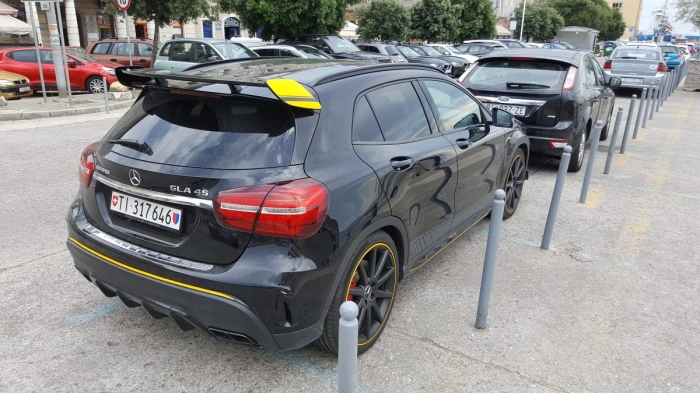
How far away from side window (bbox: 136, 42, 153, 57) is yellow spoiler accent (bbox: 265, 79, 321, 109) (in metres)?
18.5

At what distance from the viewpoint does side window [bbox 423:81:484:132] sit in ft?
12.6

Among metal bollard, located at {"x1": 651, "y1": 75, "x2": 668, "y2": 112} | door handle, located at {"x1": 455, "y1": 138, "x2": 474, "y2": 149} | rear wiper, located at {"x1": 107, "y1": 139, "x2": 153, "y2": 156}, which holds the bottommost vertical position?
metal bollard, located at {"x1": 651, "y1": 75, "x2": 668, "y2": 112}

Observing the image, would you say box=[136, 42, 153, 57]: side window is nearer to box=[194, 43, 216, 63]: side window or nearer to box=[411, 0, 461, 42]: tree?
box=[194, 43, 216, 63]: side window

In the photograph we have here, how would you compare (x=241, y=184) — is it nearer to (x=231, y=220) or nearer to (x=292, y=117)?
(x=231, y=220)

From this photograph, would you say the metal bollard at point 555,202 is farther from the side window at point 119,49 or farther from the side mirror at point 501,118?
the side window at point 119,49

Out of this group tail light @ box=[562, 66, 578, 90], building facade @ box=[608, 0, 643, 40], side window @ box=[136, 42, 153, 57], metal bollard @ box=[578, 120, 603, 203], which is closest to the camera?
metal bollard @ box=[578, 120, 603, 203]

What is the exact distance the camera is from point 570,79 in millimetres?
6703

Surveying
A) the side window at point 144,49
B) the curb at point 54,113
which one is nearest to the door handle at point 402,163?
the curb at point 54,113

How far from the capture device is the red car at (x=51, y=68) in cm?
1474

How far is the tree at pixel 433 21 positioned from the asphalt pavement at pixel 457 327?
35.4 m

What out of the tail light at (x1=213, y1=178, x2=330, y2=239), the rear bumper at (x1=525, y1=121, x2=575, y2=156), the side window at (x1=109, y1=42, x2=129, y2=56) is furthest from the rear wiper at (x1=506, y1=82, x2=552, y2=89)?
the side window at (x1=109, y1=42, x2=129, y2=56)

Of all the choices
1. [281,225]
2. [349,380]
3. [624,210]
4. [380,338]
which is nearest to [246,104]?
[281,225]

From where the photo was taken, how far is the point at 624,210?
5.95 metres

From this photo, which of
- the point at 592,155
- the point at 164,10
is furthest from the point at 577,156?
the point at 164,10
